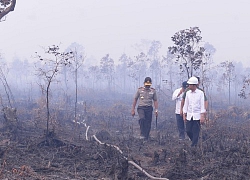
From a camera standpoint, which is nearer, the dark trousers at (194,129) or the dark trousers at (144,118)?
the dark trousers at (194,129)

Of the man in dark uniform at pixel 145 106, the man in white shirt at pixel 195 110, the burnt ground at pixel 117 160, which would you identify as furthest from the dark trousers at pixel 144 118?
the man in white shirt at pixel 195 110

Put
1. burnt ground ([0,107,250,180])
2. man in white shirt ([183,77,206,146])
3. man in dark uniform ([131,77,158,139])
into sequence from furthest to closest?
man in dark uniform ([131,77,158,139]) < man in white shirt ([183,77,206,146]) < burnt ground ([0,107,250,180])

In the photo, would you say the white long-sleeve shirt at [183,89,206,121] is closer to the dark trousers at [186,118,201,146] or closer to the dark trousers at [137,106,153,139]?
the dark trousers at [186,118,201,146]

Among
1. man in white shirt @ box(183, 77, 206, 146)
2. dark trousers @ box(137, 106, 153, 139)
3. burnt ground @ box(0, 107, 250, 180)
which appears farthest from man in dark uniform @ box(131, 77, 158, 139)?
man in white shirt @ box(183, 77, 206, 146)

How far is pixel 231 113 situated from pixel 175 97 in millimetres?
9278

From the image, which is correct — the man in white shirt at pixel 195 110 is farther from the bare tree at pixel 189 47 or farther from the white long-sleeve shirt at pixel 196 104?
the bare tree at pixel 189 47

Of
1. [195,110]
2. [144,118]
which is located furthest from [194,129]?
[144,118]

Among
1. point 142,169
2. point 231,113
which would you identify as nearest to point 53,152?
point 142,169

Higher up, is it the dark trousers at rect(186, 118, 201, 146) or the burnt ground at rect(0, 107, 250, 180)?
the dark trousers at rect(186, 118, 201, 146)

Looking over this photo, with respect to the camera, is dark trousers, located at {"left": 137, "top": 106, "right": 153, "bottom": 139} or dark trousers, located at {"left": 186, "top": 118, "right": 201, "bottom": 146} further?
dark trousers, located at {"left": 137, "top": 106, "right": 153, "bottom": 139}

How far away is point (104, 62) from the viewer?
1716 inches

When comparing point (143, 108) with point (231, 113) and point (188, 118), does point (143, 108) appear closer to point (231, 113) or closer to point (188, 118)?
point (188, 118)

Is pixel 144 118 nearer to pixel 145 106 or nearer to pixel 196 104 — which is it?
pixel 145 106

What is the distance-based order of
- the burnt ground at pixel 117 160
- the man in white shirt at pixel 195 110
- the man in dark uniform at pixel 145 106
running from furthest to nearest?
the man in dark uniform at pixel 145 106
the man in white shirt at pixel 195 110
the burnt ground at pixel 117 160
